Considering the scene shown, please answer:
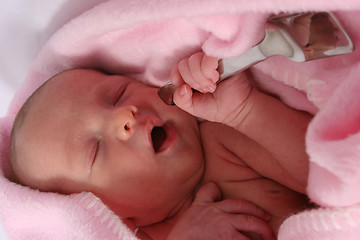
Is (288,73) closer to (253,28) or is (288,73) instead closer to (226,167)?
(253,28)

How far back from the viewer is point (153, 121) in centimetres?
79

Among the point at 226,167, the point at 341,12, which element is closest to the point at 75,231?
the point at 226,167

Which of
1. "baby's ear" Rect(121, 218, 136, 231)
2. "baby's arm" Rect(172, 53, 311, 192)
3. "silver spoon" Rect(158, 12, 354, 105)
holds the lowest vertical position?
"baby's ear" Rect(121, 218, 136, 231)

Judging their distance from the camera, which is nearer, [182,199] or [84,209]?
[84,209]

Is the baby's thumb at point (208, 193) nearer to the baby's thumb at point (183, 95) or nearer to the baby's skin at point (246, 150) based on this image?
the baby's skin at point (246, 150)

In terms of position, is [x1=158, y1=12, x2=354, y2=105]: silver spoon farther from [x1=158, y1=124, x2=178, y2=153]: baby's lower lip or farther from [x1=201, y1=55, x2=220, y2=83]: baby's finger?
[x1=158, y1=124, x2=178, y2=153]: baby's lower lip

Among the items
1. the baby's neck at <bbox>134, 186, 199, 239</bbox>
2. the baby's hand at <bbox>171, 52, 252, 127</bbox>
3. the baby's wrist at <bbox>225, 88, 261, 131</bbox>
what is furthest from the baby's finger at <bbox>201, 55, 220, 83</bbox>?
the baby's neck at <bbox>134, 186, 199, 239</bbox>

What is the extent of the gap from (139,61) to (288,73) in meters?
0.37

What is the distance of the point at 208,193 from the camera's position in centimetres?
81

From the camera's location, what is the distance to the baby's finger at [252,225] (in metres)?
0.73

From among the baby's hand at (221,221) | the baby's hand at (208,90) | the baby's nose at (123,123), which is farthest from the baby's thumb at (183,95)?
the baby's hand at (221,221)

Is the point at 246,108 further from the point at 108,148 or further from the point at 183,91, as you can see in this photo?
the point at 108,148

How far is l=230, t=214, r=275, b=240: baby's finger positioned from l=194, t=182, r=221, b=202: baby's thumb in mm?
77

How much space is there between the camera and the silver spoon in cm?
49
